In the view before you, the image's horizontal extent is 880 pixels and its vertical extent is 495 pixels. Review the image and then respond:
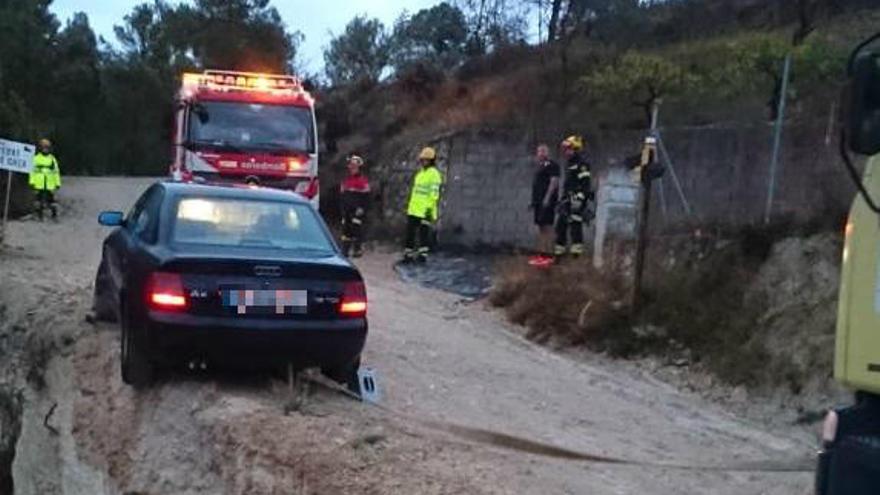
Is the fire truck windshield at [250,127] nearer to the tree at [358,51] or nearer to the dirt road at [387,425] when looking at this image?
the dirt road at [387,425]

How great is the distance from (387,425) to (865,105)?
15.6 ft

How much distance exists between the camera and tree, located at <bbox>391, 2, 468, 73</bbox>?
4269cm

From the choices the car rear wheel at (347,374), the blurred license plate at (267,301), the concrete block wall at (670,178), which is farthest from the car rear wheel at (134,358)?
the concrete block wall at (670,178)

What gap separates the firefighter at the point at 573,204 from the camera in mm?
16109

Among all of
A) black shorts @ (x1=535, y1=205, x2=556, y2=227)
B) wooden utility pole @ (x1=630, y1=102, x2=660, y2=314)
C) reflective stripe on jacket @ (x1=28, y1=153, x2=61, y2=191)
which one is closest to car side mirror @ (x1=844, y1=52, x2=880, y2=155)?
wooden utility pole @ (x1=630, y1=102, x2=660, y2=314)

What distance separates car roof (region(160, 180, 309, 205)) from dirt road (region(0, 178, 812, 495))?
151 centimetres

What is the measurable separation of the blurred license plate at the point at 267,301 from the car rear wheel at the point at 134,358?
0.71 m

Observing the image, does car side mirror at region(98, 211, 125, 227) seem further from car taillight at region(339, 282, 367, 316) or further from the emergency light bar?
the emergency light bar

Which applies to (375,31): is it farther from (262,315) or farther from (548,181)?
(262,315)

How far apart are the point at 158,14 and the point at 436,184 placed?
169 feet

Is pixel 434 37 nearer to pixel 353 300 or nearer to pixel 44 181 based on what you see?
pixel 44 181

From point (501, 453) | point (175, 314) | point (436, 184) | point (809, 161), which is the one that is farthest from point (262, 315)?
point (436, 184)

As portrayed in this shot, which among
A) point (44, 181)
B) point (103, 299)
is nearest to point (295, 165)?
point (103, 299)

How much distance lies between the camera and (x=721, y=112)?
73.0 feet
